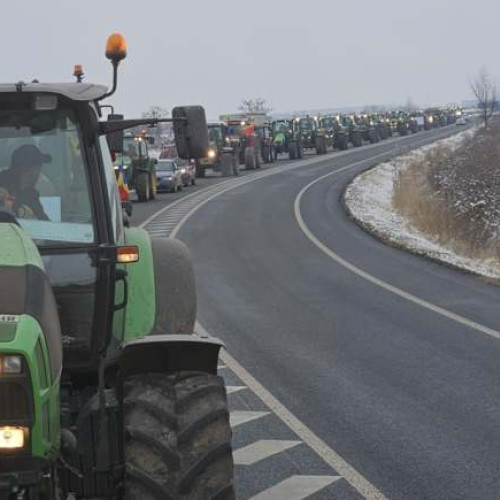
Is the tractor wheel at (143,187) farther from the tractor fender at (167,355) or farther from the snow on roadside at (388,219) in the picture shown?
the tractor fender at (167,355)

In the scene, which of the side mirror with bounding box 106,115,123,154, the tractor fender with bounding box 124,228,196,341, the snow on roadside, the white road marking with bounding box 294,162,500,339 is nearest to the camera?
the tractor fender with bounding box 124,228,196,341

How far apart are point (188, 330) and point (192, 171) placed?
42.7 meters

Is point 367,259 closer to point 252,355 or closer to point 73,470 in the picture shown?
point 252,355

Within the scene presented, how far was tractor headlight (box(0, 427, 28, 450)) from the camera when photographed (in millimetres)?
4625

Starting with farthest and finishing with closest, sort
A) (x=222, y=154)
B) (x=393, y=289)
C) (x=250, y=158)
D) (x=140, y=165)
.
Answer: (x=250, y=158) → (x=222, y=154) → (x=140, y=165) → (x=393, y=289)

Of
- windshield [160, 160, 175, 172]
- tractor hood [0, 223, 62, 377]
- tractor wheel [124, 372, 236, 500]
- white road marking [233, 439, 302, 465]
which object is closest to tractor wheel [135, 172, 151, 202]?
windshield [160, 160, 175, 172]

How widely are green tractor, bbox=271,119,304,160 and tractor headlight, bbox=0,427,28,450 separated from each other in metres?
65.4

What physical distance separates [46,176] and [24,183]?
0.39ft

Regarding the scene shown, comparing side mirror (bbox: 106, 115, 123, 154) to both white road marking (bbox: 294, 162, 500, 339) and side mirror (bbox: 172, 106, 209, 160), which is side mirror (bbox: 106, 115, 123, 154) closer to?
side mirror (bbox: 172, 106, 209, 160)

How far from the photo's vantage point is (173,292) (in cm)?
780

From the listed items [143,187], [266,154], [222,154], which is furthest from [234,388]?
[266,154]

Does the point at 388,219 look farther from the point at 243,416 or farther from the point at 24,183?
the point at 24,183

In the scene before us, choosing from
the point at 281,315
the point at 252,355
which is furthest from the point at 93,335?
the point at 281,315

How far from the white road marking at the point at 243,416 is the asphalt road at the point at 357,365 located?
0.09 feet
